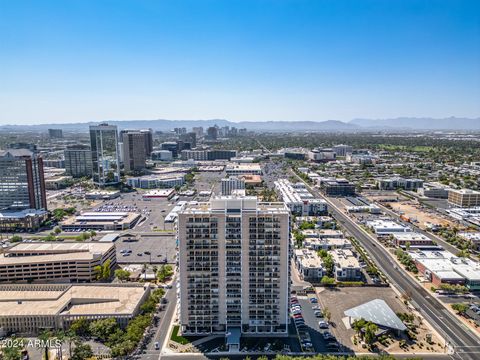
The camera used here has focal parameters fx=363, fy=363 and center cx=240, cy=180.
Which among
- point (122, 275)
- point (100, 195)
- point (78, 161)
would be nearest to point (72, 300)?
point (122, 275)

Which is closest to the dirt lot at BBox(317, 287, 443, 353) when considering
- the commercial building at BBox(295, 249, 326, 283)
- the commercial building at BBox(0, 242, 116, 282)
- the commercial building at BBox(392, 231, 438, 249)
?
the commercial building at BBox(295, 249, 326, 283)

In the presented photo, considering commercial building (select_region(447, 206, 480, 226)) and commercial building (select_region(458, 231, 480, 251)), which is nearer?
commercial building (select_region(458, 231, 480, 251))

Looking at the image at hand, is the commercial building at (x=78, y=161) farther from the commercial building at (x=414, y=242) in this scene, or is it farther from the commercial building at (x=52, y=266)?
the commercial building at (x=414, y=242)

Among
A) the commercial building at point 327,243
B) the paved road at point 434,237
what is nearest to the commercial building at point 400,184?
the paved road at point 434,237

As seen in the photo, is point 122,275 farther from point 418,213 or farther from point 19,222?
point 418,213

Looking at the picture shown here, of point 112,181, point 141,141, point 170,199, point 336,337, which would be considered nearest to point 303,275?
point 336,337

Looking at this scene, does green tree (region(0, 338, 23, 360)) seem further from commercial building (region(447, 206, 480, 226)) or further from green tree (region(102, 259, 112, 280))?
commercial building (region(447, 206, 480, 226))
